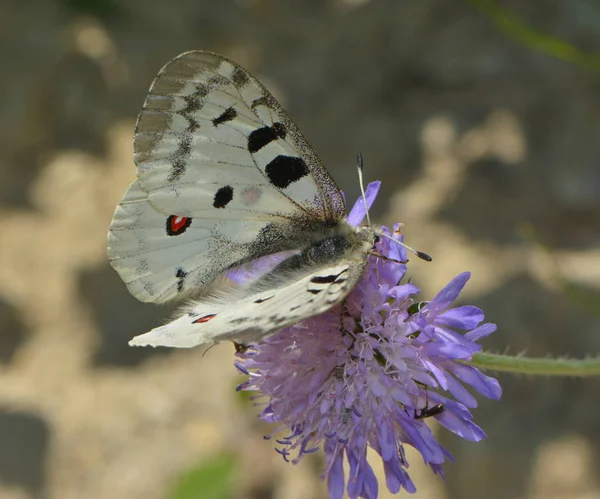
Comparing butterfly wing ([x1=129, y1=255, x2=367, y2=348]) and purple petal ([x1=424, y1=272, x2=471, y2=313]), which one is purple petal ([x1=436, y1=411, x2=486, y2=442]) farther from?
butterfly wing ([x1=129, y1=255, x2=367, y2=348])

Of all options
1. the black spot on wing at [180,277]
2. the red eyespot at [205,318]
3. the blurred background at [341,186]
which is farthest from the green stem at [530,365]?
the blurred background at [341,186]

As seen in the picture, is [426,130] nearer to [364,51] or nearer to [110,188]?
[364,51]

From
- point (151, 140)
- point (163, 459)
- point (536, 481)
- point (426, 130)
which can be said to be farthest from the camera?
point (426, 130)

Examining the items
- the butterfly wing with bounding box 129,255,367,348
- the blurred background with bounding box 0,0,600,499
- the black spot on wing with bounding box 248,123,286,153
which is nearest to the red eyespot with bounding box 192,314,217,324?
the butterfly wing with bounding box 129,255,367,348

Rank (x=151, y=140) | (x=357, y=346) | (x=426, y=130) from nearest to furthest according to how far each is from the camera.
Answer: (x=357, y=346) → (x=151, y=140) → (x=426, y=130)

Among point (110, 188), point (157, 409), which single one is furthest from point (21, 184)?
point (157, 409)

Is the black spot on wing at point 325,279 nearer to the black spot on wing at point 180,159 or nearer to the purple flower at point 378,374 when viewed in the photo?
the purple flower at point 378,374
